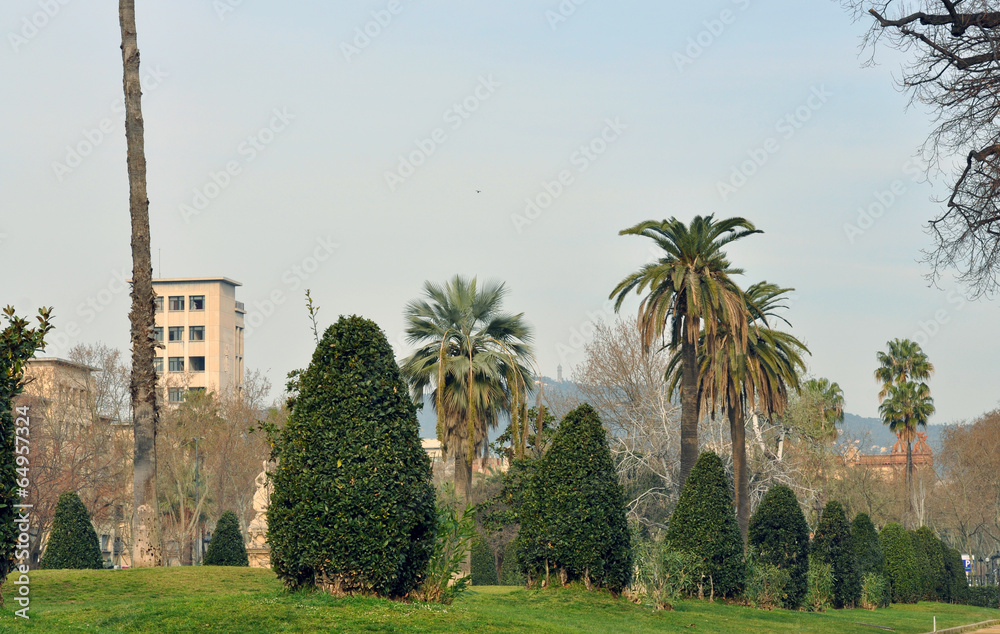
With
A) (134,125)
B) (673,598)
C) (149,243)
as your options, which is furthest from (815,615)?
(134,125)

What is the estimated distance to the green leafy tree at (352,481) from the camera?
12547 mm

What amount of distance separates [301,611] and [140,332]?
11.3m

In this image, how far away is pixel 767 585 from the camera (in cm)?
2770

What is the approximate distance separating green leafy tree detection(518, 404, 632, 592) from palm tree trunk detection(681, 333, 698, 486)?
487 inches

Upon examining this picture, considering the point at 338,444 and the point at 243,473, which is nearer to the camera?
the point at 338,444

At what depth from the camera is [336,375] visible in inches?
519

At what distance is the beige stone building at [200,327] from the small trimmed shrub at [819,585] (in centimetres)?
12054

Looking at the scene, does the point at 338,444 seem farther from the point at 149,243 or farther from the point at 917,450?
the point at 917,450

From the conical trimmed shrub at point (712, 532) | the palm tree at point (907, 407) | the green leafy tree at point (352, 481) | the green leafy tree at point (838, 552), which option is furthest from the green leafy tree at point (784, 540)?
the palm tree at point (907, 407)

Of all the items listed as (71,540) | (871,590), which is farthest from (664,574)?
(871,590)

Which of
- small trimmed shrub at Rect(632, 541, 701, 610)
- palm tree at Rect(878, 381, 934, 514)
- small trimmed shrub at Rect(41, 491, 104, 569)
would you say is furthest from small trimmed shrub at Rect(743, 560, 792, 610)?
palm tree at Rect(878, 381, 934, 514)

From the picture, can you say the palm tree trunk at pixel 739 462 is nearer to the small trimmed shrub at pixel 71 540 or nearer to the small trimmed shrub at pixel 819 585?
the small trimmed shrub at pixel 819 585

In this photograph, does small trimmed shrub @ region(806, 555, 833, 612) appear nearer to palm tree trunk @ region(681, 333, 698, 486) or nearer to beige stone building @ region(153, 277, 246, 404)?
palm tree trunk @ region(681, 333, 698, 486)

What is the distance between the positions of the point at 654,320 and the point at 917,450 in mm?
53994
